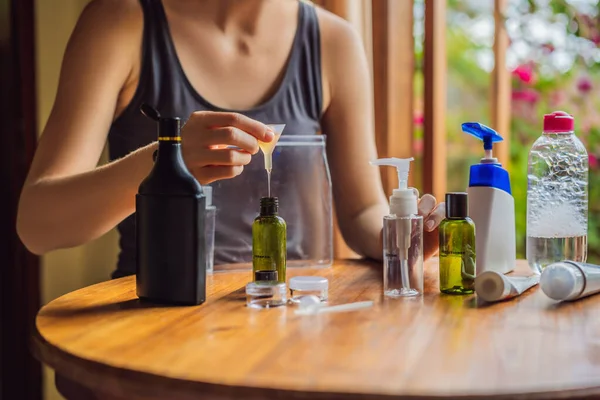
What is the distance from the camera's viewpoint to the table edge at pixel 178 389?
0.66m

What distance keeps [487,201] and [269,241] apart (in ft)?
1.17

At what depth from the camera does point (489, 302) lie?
41.4 inches

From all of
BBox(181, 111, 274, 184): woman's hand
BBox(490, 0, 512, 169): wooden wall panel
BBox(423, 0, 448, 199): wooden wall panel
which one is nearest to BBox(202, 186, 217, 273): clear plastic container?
BBox(181, 111, 274, 184): woman's hand

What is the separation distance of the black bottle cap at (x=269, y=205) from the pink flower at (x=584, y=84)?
2.10 meters

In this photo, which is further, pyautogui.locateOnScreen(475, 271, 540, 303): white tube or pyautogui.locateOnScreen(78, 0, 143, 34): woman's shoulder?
pyautogui.locateOnScreen(78, 0, 143, 34): woman's shoulder

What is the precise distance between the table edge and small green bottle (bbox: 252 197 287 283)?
402 millimetres

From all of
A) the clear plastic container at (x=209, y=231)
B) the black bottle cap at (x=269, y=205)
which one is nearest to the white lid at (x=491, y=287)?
the black bottle cap at (x=269, y=205)

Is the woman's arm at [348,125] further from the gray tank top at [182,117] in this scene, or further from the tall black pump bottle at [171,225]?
the tall black pump bottle at [171,225]

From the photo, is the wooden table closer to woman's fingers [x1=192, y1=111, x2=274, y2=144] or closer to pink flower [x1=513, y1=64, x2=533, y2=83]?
woman's fingers [x1=192, y1=111, x2=274, y2=144]

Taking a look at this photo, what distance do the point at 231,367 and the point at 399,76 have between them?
1505 millimetres

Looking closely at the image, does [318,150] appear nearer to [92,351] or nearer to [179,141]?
[179,141]

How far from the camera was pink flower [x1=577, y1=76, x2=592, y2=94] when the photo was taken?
2.82m

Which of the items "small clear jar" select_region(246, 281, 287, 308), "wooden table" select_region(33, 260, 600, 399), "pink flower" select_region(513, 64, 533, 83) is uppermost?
"pink flower" select_region(513, 64, 533, 83)

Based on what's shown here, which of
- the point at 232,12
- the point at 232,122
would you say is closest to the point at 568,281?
the point at 232,122
